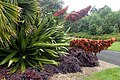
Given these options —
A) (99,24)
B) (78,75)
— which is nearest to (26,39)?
(78,75)

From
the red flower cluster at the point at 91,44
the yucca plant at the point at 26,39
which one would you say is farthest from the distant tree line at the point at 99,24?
the yucca plant at the point at 26,39

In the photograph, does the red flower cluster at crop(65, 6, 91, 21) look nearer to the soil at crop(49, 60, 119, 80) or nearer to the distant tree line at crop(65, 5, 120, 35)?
the distant tree line at crop(65, 5, 120, 35)

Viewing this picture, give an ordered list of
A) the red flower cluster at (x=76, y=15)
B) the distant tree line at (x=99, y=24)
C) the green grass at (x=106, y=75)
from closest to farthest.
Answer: the green grass at (x=106, y=75)
the distant tree line at (x=99, y=24)
the red flower cluster at (x=76, y=15)

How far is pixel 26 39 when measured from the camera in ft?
27.1

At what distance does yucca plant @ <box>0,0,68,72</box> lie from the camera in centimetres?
745

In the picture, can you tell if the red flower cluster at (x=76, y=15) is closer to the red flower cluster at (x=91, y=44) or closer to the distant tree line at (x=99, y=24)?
the distant tree line at (x=99, y=24)

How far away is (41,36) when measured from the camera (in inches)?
340

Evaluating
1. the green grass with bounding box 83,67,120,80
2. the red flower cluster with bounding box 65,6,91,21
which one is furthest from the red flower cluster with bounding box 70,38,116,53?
the red flower cluster with bounding box 65,6,91,21

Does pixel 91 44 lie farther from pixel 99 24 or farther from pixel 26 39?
pixel 99 24

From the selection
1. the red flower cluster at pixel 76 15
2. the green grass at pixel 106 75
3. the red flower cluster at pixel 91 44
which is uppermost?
the red flower cluster at pixel 76 15

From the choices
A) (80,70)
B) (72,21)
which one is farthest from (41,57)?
(72,21)

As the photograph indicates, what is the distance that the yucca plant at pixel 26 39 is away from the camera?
745 cm

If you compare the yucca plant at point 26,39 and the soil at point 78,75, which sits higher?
the yucca plant at point 26,39

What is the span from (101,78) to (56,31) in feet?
7.88
